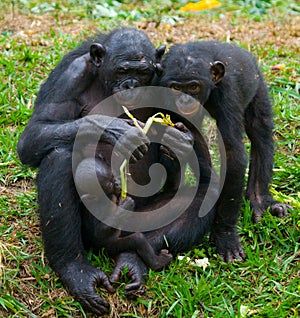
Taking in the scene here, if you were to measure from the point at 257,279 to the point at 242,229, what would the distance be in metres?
0.66

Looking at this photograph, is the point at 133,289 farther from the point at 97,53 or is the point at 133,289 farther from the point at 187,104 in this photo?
the point at 97,53

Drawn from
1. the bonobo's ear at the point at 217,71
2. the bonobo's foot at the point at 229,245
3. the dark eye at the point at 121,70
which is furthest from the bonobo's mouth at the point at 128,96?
the bonobo's foot at the point at 229,245

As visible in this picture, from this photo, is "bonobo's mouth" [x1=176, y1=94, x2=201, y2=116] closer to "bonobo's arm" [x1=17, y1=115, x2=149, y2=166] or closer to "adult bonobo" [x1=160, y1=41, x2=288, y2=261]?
"adult bonobo" [x1=160, y1=41, x2=288, y2=261]

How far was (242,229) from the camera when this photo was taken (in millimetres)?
5594

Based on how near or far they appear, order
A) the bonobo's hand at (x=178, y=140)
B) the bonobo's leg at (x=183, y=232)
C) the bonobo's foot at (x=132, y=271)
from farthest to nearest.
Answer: the bonobo's leg at (x=183, y=232) < the bonobo's hand at (x=178, y=140) < the bonobo's foot at (x=132, y=271)

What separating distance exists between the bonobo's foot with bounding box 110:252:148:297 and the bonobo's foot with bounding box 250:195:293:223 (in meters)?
1.31

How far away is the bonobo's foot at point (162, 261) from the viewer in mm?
5047

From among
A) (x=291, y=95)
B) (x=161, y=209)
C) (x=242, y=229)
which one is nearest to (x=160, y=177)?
(x=161, y=209)

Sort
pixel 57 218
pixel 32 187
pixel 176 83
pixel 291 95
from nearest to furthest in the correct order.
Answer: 1. pixel 57 218
2. pixel 176 83
3. pixel 32 187
4. pixel 291 95

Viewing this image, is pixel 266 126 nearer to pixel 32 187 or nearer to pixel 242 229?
pixel 242 229

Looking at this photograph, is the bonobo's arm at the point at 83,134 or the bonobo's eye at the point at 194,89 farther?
the bonobo's eye at the point at 194,89

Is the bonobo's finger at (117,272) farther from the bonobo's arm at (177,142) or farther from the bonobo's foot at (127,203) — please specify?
the bonobo's arm at (177,142)

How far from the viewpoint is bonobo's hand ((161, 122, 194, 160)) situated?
511cm

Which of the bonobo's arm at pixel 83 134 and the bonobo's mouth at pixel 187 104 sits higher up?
the bonobo's mouth at pixel 187 104
